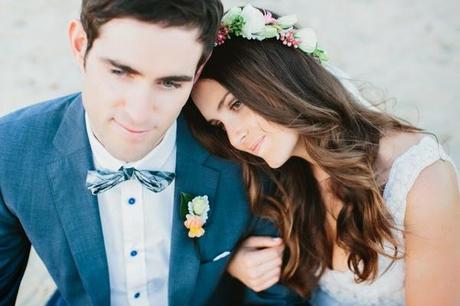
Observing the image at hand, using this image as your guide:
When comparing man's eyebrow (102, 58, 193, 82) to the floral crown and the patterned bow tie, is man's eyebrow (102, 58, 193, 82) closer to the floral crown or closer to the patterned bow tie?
the floral crown

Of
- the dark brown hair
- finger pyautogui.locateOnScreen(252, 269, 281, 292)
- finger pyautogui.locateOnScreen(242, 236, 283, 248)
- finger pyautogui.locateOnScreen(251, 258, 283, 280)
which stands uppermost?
the dark brown hair

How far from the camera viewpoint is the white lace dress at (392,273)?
2.46 meters

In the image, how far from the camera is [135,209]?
240 centimetres

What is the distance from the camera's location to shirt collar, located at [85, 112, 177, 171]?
2.32m

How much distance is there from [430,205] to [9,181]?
5.03 ft

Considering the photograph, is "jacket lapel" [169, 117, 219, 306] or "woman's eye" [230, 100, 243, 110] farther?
"jacket lapel" [169, 117, 219, 306]

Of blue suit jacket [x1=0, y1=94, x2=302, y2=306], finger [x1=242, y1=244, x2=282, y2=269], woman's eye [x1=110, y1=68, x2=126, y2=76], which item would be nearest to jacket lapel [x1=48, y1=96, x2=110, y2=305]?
blue suit jacket [x1=0, y1=94, x2=302, y2=306]

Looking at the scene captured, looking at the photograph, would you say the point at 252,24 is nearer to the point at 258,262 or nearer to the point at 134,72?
the point at 134,72

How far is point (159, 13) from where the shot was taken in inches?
75.0

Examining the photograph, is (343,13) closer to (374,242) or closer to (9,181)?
(374,242)

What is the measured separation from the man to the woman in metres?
0.15

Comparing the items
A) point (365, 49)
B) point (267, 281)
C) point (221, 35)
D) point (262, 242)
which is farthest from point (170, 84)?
point (365, 49)

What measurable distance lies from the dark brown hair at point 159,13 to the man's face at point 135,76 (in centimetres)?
2

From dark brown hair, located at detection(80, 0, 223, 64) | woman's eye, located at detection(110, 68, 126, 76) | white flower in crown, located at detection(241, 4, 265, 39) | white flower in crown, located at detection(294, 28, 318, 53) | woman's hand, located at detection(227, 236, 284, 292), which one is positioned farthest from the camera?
woman's hand, located at detection(227, 236, 284, 292)
